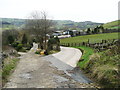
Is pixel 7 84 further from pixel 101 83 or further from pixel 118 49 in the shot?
pixel 118 49

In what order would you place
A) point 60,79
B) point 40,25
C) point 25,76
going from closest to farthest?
point 60,79 < point 25,76 < point 40,25

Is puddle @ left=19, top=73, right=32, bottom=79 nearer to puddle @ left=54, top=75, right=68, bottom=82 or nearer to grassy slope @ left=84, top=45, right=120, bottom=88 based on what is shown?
puddle @ left=54, top=75, right=68, bottom=82

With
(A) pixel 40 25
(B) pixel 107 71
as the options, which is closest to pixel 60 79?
(B) pixel 107 71

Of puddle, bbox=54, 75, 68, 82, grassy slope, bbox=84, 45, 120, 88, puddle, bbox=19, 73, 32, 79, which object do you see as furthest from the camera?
puddle, bbox=19, 73, 32, 79

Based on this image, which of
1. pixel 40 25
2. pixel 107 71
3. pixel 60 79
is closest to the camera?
pixel 107 71

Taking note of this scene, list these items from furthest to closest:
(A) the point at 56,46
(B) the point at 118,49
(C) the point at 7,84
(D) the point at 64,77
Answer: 1. (A) the point at 56,46
2. (B) the point at 118,49
3. (D) the point at 64,77
4. (C) the point at 7,84

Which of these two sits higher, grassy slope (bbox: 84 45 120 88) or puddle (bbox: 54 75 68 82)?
grassy slope (bbox: 84 45 120 88)

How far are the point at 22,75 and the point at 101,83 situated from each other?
5830 millimetres

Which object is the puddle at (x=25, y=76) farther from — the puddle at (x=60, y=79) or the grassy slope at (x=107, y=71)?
the grassy slope at (x=107, y=71)

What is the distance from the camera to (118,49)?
1284cm

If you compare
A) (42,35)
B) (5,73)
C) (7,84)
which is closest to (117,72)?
(7,84)

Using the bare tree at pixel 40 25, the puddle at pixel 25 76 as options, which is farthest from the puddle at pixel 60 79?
the bare tree at pixel 40 25

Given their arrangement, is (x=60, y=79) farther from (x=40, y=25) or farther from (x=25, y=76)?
(x=40, y=25)

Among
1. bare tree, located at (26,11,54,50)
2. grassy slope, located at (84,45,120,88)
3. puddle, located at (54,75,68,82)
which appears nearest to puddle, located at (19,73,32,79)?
puddle, located at (54,75,68,82)
